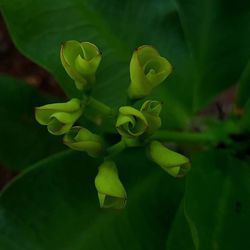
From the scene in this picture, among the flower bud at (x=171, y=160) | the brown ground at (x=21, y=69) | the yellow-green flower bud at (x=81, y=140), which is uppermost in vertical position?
the yellow-green flower bud at (x=81, y=140)

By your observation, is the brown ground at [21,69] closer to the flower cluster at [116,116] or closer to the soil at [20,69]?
the soil at [20,69]

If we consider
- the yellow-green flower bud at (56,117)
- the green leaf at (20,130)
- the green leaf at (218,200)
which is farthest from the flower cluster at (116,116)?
the green leaf at (20,130)

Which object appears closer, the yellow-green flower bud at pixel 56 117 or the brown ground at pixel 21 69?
the yellow-green flower bud at pixel 56 117

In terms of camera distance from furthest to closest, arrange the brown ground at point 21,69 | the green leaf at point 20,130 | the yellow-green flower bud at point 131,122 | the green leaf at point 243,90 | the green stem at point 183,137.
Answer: the brown ground at point 21,69 < the green leaf at point 20,130 < the green leaf at point 243,90 < the green stem at point 183,137 < the yellow-green flower bud at point 131,122

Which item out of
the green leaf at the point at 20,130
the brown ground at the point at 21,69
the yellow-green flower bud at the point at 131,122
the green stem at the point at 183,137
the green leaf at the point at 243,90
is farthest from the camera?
the brown ground at the point at 21,69

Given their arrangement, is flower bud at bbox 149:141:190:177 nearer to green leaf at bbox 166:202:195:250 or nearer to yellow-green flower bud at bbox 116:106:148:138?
yellow-green flower bud at bbox 116:106:148:138

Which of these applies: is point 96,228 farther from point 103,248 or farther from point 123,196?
point 123,196

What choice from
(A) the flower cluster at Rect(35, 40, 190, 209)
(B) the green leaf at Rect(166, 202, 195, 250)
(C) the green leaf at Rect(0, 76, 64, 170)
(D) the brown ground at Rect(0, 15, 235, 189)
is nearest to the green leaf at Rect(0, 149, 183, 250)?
(B) the green leaf at Rect(166, 202, 195, 250)

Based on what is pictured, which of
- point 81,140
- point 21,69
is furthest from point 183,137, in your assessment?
point 21,69
